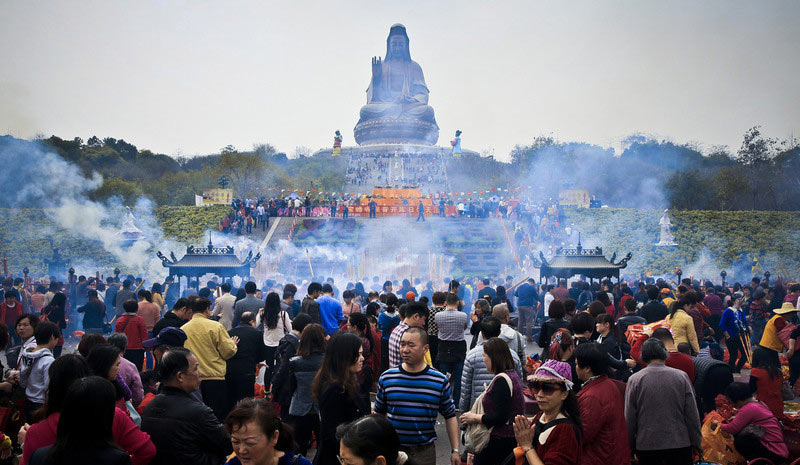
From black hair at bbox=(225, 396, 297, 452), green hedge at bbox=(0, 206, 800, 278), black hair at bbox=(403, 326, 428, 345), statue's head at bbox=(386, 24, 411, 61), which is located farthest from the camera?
statue's head at bbox=(386, 24, 411, 61)

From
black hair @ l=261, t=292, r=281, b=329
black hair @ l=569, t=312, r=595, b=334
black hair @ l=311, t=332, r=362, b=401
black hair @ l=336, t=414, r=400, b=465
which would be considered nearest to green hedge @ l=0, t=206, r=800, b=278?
black hair @ l=261, t=292, r=281, b=329

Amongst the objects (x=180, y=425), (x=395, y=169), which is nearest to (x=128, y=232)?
(x=180, y=425)

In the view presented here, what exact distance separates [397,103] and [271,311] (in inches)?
2223

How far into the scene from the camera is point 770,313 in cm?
1255

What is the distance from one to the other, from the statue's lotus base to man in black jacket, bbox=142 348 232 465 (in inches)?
2316

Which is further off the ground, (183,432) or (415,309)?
(415,309)

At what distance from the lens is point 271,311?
24.0 feet

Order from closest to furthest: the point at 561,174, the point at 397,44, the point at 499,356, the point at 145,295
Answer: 1. the point at 499,356
2. the point at 145,295
3. the point at 561,174
4. the point at 397,44

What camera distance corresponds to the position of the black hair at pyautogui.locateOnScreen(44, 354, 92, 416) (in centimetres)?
342

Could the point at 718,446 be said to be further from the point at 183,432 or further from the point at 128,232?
the point at 128,232

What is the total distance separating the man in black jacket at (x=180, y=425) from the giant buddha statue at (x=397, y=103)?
58.8 metres

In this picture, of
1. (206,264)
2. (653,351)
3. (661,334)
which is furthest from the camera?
(206,264)

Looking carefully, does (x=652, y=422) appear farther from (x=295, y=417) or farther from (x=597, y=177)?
(x=597, y=177)

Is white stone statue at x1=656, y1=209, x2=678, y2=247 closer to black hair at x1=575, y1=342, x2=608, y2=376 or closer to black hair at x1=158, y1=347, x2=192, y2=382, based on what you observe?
black hair at x1=575, y1=342, x2=608, y2=376
